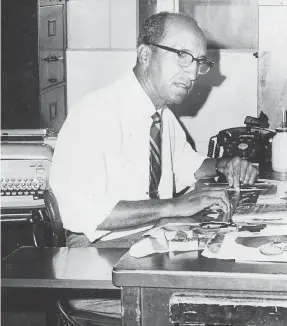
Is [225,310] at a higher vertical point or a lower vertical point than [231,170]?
lower

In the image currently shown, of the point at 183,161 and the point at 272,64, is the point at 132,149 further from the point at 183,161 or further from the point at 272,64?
the point at 272,64

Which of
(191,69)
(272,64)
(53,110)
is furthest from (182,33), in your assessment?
(53,110)

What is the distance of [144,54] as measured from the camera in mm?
2383

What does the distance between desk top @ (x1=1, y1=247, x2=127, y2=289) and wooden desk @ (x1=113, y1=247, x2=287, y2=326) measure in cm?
19

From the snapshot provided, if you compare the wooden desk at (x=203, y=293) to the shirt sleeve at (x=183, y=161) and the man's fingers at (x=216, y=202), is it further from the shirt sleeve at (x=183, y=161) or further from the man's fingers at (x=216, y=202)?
the shirt sleeve at (x=183, y=161)

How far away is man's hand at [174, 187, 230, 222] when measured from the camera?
2045 millimetres

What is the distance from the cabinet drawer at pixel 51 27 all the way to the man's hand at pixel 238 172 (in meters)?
1.91

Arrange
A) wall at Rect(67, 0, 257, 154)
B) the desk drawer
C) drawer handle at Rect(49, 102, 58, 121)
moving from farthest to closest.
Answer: wall at Rect(67, 0, 257, 154) < drawer handle at Rect(49, 102, 58, 121) < the desk drawer

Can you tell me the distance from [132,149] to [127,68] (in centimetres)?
244

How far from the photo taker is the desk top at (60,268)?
1584 mm

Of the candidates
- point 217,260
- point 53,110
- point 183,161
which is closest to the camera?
point 217,260

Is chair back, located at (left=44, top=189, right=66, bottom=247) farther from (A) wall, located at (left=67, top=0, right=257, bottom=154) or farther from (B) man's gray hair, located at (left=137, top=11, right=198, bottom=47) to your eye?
(A) wall, located at (left=67, top=0, right=257, bottom=154)

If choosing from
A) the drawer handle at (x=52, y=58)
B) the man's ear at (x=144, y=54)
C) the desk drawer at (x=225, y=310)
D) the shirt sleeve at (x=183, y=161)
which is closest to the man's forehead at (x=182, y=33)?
the man's ear at (x=144, y=54)

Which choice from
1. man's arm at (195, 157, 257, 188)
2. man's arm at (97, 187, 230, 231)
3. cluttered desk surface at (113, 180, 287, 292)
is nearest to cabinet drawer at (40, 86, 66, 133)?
man's arm at (195, 157, 257, 188)
